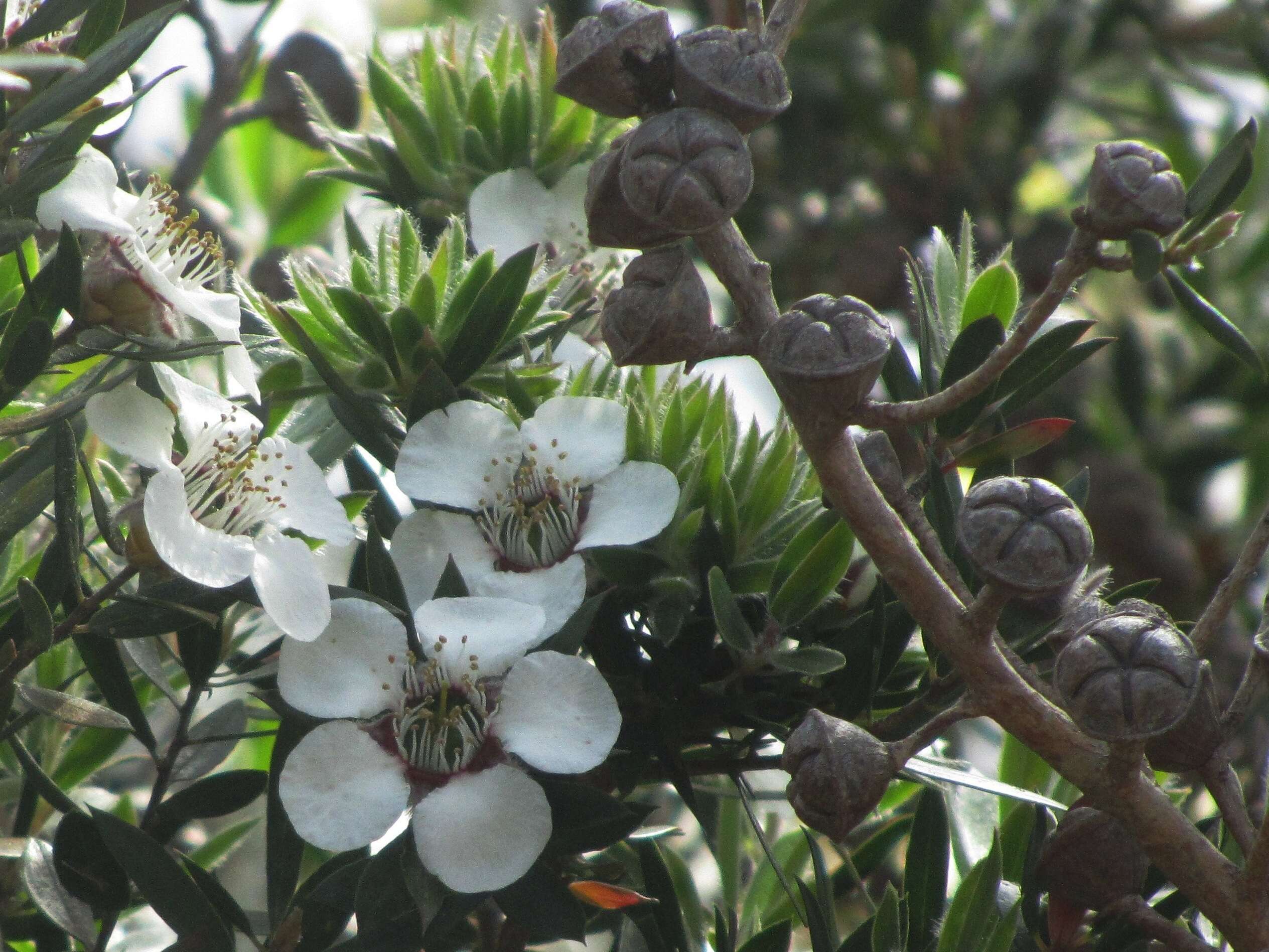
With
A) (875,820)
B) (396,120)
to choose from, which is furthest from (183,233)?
(875,820)

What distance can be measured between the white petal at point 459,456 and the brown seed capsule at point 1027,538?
36 centimetres

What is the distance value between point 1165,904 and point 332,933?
0.58 metres

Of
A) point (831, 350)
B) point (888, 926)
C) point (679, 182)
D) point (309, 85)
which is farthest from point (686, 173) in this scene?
point (309, 85)

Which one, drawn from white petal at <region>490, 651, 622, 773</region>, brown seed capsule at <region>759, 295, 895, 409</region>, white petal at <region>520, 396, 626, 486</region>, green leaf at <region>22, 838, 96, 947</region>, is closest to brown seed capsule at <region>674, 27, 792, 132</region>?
brown seed capsule at <region>759, 295, 895, 409</region>

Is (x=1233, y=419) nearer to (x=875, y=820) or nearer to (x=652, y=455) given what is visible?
(x=875, y=820)

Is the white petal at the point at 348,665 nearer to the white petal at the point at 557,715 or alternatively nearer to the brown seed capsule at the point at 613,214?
the white petal at the point at 557,715

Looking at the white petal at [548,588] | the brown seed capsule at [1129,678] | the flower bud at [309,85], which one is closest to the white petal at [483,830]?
the white petal at [548,588]

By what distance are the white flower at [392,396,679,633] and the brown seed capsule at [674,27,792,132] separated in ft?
0.80

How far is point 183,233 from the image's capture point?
119 centimetres

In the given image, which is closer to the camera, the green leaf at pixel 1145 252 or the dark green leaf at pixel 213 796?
the green leaf at pixel 1145 252

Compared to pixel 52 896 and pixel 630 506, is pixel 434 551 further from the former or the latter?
pixel 52 896

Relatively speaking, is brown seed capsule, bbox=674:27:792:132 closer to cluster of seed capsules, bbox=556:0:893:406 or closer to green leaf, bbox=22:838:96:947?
cluster of seed capsules, bbox=556:0:893:406

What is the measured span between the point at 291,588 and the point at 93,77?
1.11 ft

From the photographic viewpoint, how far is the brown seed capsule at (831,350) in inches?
29.9
